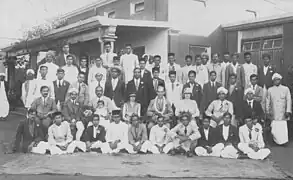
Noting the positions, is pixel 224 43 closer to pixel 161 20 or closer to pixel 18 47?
pixel 161 20

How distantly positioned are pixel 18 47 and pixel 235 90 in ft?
47.5

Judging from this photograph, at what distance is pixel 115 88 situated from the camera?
10312mm

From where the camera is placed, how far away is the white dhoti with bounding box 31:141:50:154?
878 cm

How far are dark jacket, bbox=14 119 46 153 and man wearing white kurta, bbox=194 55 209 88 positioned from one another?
4.20 m

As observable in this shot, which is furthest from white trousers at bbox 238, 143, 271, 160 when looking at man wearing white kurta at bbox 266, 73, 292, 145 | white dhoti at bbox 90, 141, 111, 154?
white dhoti at bbox 90, 141, 111, 154

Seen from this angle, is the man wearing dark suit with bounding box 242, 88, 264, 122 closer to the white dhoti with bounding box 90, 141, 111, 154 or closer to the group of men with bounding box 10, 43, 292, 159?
the group of men with bounding box 10, 43, 292, 159

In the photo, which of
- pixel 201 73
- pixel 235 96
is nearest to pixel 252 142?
pixel 235 96

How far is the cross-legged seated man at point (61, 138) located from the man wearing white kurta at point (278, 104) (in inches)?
183

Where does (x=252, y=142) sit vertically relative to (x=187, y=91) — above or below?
below

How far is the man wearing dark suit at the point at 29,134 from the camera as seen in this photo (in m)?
8.94

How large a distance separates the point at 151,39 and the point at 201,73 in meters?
4.49

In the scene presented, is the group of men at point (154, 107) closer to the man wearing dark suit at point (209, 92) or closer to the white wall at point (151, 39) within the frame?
the man wearing dark suit at point (209, 92)

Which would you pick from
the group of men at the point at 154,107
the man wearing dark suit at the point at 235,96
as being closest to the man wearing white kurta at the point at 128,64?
the group of men at the point at 154,107

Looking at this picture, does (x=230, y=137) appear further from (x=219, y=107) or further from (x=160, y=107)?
(x=160, y=107)
